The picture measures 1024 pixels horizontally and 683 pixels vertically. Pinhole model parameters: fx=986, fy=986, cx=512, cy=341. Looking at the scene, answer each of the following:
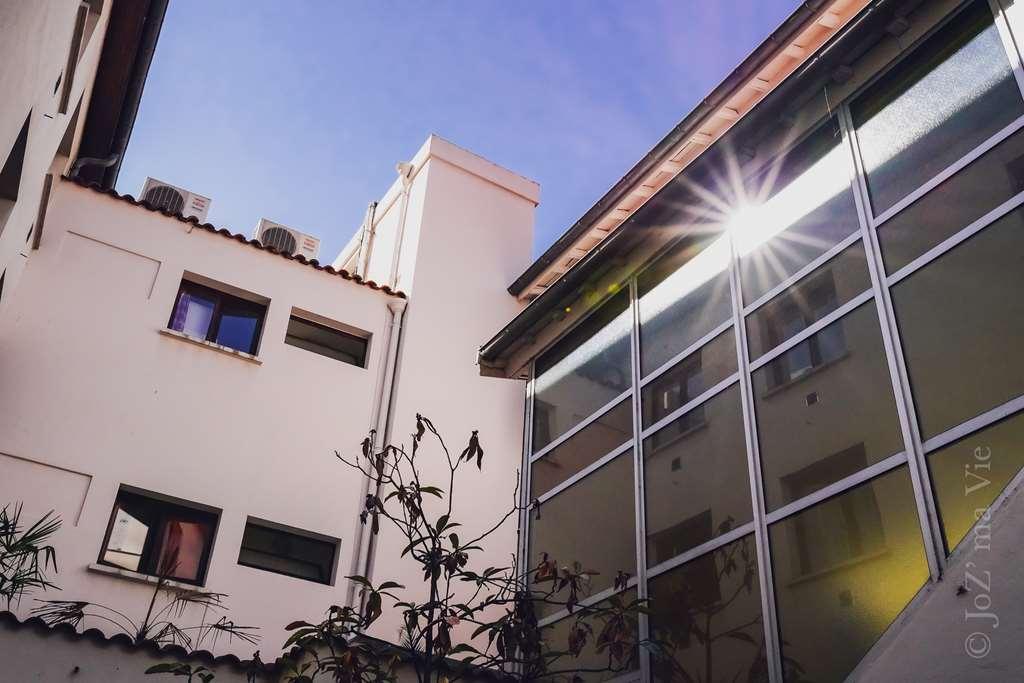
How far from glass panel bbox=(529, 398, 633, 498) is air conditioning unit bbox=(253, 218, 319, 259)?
363 inches

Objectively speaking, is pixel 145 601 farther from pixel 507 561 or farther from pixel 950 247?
pixel 950 247

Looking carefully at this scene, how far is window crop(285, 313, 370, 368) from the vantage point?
14797mm

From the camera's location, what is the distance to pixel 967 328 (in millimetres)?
5375

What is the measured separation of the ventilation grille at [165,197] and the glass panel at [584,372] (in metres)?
8.99

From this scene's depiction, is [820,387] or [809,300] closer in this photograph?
[820,387]

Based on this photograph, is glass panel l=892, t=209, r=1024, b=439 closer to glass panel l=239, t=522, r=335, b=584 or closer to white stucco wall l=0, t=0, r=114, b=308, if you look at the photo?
white stucco wall l=0, t=0, r=114, b=308

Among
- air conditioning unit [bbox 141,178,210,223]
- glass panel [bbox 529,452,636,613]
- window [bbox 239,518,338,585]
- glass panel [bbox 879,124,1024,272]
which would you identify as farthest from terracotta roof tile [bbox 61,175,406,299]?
glass panel [bbox 879,124,1024,272]

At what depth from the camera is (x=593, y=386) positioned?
8.74 m

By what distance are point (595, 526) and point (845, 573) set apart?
2.67m

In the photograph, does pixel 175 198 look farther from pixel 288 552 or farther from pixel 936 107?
pixel 936 107

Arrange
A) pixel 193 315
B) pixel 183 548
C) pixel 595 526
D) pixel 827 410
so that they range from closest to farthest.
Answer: pixel 827 410 < pixel 595 526 < pixel 183 548 < pixel 193 315

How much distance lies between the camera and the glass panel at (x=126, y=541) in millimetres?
11656

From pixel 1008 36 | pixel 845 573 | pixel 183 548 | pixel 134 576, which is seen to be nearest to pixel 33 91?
pixel 134 576

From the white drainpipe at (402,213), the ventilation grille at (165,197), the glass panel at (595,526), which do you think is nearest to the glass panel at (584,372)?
the glass panel at (595,526)
